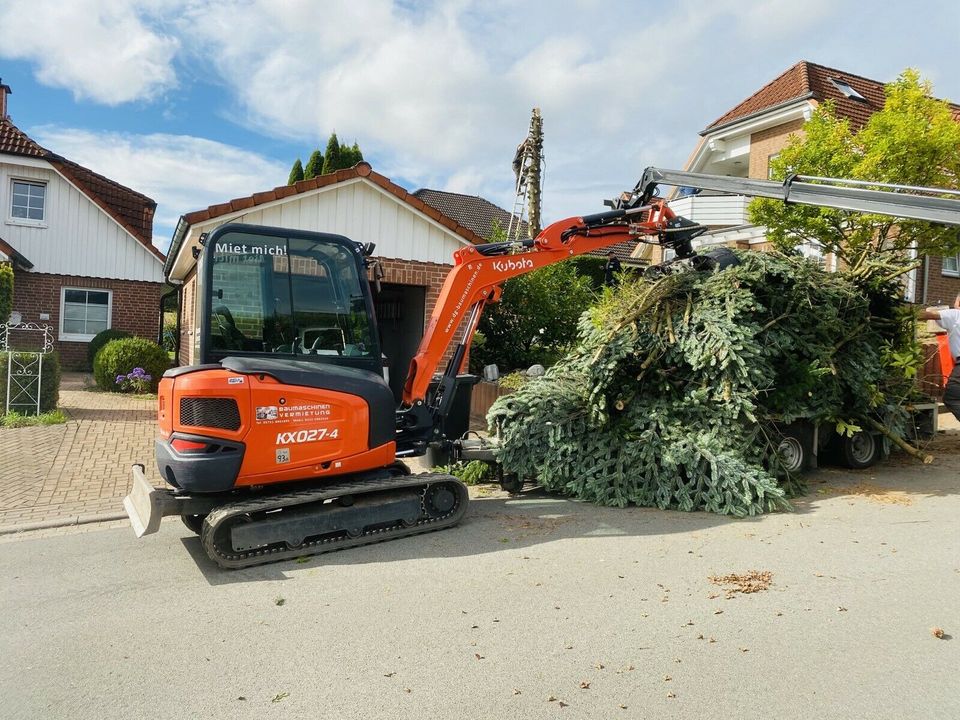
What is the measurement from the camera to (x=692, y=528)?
6309mm

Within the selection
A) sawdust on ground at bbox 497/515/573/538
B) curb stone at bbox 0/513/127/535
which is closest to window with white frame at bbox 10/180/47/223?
curb stone at bbox 0/513/127/535

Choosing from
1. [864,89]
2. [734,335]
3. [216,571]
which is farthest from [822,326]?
[864,89]

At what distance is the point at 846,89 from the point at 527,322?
14.1 meters

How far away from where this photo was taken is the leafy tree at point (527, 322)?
14.4m

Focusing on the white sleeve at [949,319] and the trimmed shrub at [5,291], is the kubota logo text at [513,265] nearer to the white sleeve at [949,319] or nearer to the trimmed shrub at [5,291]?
the white sleeve at [949,319]

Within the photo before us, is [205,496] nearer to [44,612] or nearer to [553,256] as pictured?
[44,612]

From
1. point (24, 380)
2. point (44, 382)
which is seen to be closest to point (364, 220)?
point (44, 382)

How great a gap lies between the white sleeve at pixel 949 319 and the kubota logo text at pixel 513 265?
5891 mm

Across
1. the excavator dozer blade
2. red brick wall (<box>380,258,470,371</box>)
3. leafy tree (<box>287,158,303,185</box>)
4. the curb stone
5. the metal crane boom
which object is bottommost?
the curb stone

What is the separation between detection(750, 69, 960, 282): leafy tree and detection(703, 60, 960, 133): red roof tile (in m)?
9.00

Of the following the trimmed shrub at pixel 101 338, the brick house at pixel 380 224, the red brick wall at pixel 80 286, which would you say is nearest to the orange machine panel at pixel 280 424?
the brick house at pixel 380 224

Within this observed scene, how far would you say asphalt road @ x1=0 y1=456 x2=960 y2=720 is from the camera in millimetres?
3422

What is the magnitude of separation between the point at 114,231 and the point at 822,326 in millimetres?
19279

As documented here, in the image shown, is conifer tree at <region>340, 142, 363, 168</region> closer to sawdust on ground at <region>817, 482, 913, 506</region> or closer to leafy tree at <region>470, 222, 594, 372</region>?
leafy tree at <region>470, 222, 594, 372</region>
